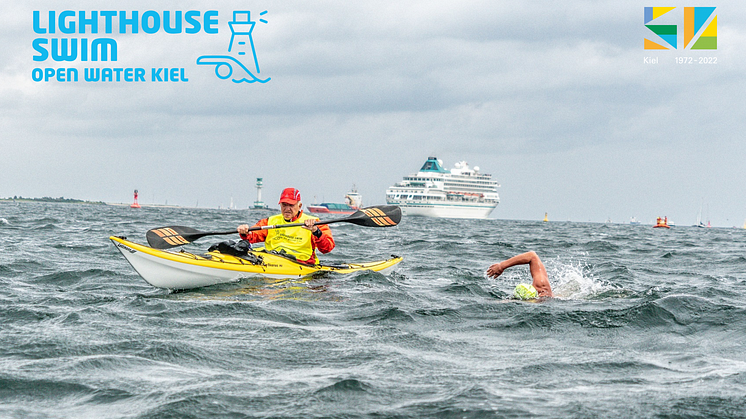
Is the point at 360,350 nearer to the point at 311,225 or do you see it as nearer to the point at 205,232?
the point at 311,225

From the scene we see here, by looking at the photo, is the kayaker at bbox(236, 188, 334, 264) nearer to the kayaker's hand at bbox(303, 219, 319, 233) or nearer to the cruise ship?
the kayaker's hand at bbox(303, 219, 319, 233)

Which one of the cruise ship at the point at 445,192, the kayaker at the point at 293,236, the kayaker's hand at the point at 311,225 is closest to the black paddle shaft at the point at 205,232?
the kayaker's hand at the point at 311,225

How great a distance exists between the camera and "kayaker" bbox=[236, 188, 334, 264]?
966 centimetres

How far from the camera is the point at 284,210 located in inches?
380

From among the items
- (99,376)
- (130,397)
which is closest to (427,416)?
(130,397)

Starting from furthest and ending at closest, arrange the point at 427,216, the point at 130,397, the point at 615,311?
1. the point at 427,216
2. the point at 615,311
3. the point at 130,397

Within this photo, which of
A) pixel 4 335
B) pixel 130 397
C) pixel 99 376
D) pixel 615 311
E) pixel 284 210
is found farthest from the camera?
pixel 284 210

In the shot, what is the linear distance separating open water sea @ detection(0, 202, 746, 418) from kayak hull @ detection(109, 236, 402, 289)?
22 centimetres

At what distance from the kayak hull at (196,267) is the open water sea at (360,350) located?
0.22 meters

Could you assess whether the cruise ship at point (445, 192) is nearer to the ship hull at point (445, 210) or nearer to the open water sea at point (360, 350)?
the ship hull at point (445, 210)

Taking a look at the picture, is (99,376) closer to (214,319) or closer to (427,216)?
(214,319)

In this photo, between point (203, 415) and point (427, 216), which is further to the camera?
point (427, 216)

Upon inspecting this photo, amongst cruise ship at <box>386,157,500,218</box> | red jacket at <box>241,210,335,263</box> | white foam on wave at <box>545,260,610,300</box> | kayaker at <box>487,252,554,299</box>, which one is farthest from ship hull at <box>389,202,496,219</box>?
kayaker at <box>487,252,554,299</box>

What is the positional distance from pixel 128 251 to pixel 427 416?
222 inches
